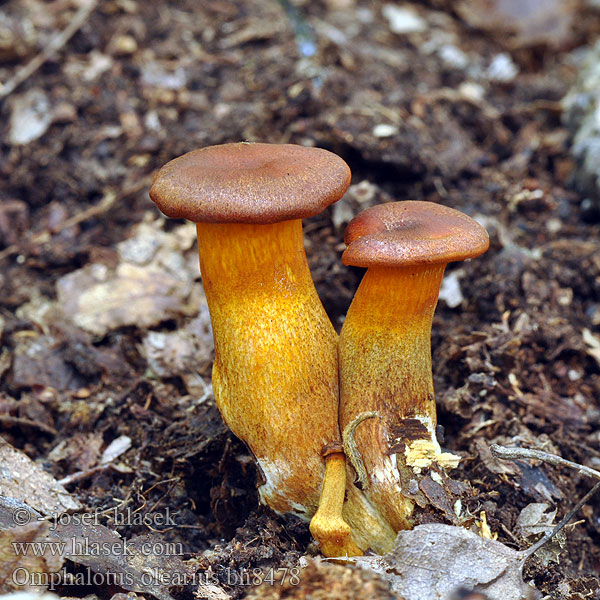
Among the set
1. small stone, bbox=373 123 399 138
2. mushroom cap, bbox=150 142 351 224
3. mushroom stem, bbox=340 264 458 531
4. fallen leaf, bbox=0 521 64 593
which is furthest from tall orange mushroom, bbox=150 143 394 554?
small stone, bbox=373 123 399 138

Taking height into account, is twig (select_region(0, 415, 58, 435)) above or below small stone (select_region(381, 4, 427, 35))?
below

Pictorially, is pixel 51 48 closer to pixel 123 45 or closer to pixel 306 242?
pixel 123 45

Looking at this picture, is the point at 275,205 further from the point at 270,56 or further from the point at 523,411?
the point at 270,56

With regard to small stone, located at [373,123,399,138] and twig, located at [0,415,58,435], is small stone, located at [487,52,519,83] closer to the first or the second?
small stone, located at [373,123,399,138]

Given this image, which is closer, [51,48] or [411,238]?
[411,238]

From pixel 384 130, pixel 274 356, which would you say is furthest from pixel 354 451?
pixel 384 130

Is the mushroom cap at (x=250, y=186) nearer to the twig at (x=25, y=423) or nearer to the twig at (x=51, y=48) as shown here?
the twig at (x=25, y=423)
